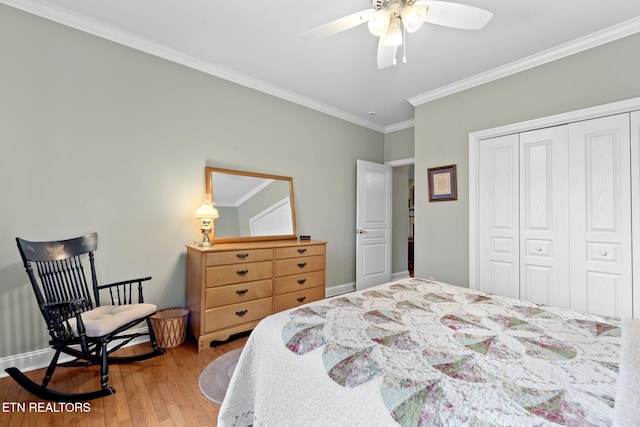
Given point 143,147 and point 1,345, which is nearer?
point 1,345

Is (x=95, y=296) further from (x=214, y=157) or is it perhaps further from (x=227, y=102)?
(x=227, y=102)

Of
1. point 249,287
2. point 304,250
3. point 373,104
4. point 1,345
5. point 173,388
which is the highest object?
point 373,104

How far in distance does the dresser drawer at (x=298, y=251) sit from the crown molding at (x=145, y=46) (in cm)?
187

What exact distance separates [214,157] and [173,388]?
82.3 inches

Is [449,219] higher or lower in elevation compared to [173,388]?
higher

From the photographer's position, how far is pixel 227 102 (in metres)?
3.13

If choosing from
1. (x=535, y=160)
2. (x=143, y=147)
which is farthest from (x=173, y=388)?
(x=535, y=160)

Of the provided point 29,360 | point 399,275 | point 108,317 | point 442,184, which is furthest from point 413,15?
point 399,275

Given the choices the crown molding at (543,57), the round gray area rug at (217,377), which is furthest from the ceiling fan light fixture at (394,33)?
the round gray area rug at (217,377)

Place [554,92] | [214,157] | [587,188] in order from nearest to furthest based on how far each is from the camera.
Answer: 1. [587,188]
2. [554,92]
3. [214,157]

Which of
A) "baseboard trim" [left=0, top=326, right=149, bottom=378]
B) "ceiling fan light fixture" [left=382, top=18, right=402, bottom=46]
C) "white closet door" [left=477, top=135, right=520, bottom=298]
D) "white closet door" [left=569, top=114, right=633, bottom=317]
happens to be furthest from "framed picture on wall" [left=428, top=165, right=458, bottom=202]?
"baseboard trim" [left=0, top=326, right=149, bottom=378]

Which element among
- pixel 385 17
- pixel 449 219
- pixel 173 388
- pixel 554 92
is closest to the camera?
pixel 385 17

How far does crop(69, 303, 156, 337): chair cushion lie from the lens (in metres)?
1.84

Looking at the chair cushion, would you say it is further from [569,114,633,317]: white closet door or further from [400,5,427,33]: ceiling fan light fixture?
[569,114,633,317]: white closet door
